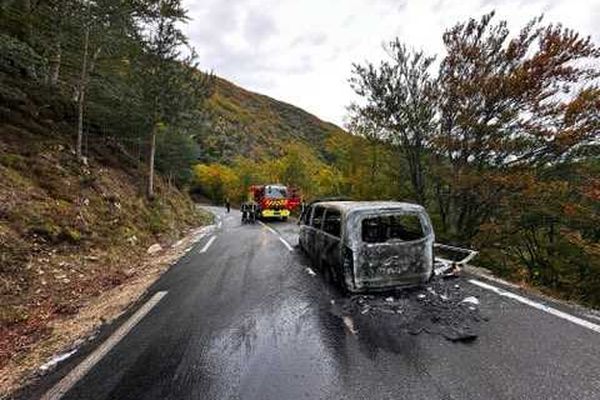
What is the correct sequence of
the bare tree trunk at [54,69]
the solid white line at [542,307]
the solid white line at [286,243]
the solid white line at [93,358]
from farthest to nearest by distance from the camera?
the bare tree trunk at [54,69], the solid white line at [286,243], the solid white line at [542,307], the solid white line at [93,358]

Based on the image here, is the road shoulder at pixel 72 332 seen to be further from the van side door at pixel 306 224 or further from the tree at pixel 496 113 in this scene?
the tree at pixel 496 113

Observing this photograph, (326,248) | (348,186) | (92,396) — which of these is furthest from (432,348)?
(348,186)

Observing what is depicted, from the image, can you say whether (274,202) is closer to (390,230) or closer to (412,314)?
(390,230)

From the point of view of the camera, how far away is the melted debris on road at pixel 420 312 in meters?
4.70

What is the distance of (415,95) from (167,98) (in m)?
13.2

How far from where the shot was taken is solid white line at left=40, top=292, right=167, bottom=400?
359 cm

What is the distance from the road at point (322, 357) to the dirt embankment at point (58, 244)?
1153mm

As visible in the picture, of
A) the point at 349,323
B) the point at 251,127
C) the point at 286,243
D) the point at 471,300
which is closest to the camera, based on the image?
the point at 349,323

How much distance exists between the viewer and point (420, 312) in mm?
5223

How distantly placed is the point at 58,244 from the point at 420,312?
28.3 feet

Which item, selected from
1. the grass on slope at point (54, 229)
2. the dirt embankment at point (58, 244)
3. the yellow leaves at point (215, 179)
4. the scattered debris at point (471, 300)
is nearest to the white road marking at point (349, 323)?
the scattered debris at point (471, 300)

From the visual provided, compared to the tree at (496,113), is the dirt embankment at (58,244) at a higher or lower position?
lower

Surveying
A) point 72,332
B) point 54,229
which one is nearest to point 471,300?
point 72,332

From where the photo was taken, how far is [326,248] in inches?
279
